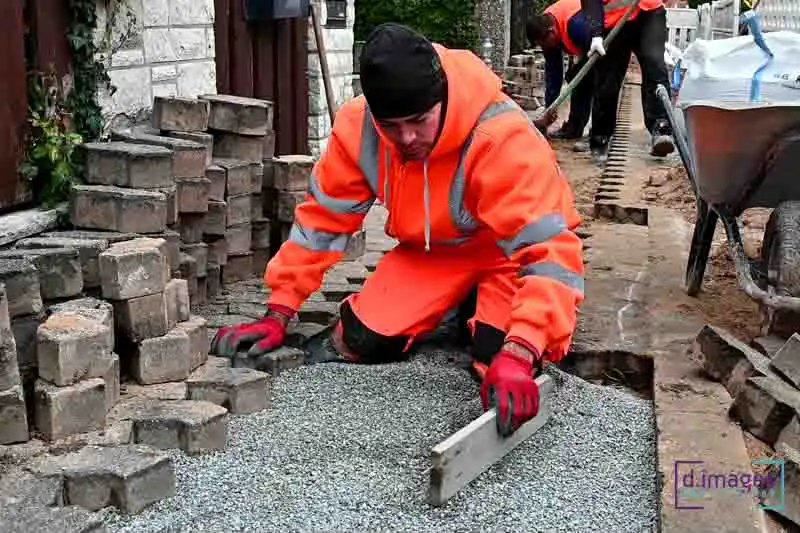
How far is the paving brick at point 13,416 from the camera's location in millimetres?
2986

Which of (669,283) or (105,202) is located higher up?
(105,202)

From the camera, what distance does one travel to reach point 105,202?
155 inches

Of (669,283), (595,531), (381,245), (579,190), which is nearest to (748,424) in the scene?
(595,531)

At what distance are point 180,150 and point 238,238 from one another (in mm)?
829

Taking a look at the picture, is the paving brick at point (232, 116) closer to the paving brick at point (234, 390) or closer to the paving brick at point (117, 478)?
the paving brick at point (234, 390)

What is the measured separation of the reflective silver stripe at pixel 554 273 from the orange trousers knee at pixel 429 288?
0.46 meters

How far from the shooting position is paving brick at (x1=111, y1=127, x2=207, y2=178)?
4.36 metres

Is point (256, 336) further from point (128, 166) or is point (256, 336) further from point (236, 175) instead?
point (236, 175)

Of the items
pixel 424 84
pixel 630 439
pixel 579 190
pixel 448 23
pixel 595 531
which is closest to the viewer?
pixel 595 531

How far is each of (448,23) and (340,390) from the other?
12.4 m

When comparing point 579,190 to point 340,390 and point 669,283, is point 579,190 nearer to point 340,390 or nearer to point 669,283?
point 669,283

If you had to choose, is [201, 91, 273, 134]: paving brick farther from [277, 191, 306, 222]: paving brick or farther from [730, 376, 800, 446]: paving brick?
[730, 376, 800, 446]: paving brick

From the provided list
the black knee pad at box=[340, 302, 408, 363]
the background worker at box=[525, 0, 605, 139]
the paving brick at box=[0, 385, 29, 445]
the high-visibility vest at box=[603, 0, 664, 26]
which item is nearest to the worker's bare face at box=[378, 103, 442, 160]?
the black knee pad at box=[340, 302, 408, 363]

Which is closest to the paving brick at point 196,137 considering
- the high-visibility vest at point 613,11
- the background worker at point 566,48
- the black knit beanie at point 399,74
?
the black knit beanie at point 399,74
